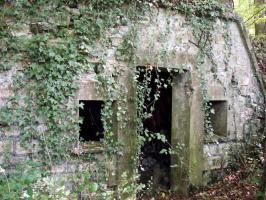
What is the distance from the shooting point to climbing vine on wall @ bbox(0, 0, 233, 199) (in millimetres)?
5160

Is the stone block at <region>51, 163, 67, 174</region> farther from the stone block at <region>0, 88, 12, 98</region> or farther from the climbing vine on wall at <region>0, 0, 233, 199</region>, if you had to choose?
the stone block at <region>0, 88, 12, 98</region>

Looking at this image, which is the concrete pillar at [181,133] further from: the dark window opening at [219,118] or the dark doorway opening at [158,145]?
the dark doorway opening at [158,145]

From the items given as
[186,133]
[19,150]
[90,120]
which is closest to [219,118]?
[186,133]

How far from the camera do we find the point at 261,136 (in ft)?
26.7

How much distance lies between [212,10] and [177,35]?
92 centimetres

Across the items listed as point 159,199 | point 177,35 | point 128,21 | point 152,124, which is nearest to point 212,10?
point 177,35

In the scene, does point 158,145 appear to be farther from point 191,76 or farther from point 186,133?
point 191,76

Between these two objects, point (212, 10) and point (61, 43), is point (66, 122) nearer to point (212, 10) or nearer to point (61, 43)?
point (61, 43)

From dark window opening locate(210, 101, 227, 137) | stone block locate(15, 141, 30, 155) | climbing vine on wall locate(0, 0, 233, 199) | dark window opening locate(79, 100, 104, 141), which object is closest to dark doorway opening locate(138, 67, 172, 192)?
dark window opening locate(210, 101, 227, 137)

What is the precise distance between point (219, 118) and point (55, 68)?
141 inches

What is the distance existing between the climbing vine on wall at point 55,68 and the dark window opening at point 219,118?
2.40 metres

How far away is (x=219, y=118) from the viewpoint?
7719mm

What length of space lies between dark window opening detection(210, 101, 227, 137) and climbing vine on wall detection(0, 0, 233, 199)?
2397 millimetres

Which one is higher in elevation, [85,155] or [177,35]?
[177,35]
